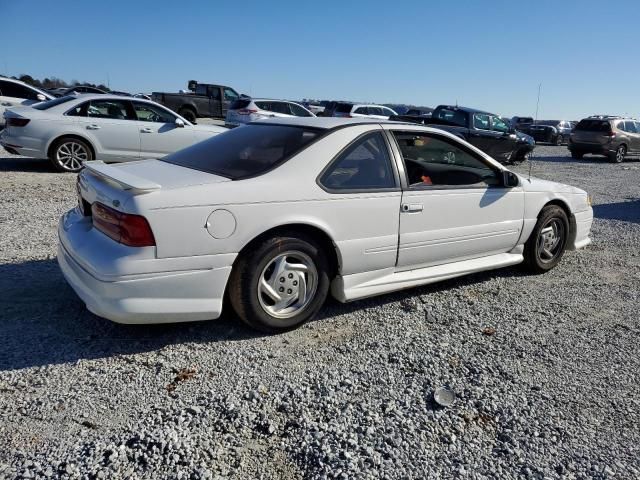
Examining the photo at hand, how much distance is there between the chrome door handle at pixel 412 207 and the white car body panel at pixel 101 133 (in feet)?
23.1

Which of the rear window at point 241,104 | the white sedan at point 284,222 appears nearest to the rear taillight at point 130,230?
the white sedan at point 284,222

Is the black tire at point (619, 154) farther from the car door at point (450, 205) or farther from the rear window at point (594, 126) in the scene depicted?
the car door at point (450, 205)

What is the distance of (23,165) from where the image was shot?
988 centimetres

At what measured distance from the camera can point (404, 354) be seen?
3.35 metres

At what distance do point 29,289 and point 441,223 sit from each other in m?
3.25

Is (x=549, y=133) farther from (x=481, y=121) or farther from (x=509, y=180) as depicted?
(x=509, y=180)

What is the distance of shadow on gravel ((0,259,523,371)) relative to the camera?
311 centimetres

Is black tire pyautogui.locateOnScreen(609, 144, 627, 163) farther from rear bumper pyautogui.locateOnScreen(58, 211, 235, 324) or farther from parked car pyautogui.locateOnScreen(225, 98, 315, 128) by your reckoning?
rear bumper pyautogui.locateOnScreen(58, 211, 235, 324)

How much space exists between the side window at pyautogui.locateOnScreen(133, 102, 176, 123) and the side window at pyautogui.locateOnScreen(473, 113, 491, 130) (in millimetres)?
9384

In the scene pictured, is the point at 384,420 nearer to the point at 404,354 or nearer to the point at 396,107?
the point at 404,354

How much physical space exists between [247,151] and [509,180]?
2.35 m

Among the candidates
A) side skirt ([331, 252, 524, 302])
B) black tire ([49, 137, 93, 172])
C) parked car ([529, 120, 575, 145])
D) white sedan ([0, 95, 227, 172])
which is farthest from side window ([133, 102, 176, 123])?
parked car ([529, 120, 575, 145])

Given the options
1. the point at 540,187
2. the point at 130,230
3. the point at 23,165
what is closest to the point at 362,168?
the point at 130,230

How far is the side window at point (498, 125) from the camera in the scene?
15816 mm
